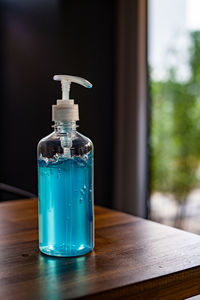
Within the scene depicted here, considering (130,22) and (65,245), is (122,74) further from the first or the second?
(65,245)

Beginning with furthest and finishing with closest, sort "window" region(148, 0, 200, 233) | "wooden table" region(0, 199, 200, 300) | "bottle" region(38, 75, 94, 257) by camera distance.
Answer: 1. "window" region(148, 0, 200, 233)
2. "bottle" region(38, 75, 94, 257)
3. "wooden table" region(0, 199, 200, 300)

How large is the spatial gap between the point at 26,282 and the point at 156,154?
1960 millimetres

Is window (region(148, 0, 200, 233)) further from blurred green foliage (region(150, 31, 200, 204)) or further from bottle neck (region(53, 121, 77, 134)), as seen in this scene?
bottle neck (region(53, 121, 77, 134))

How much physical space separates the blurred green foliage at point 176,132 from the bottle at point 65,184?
165 centimetres

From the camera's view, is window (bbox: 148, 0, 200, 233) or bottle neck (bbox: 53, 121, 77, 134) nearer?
bottle neck (bbox: 53, 121, 77, 134)

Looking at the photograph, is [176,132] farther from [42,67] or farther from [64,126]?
[64,126]

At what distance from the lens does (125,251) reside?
2.43 feet

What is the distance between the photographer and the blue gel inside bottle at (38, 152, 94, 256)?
2.27 ft

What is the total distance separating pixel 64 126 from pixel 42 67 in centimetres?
175

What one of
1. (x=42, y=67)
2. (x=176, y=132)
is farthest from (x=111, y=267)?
(x=42, y=67)

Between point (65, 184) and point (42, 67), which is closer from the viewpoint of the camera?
point (65, 184)

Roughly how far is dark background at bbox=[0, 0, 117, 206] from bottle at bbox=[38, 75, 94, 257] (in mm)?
1652

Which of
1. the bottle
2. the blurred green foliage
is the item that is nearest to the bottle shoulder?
the bottle

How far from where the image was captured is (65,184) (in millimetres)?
693
